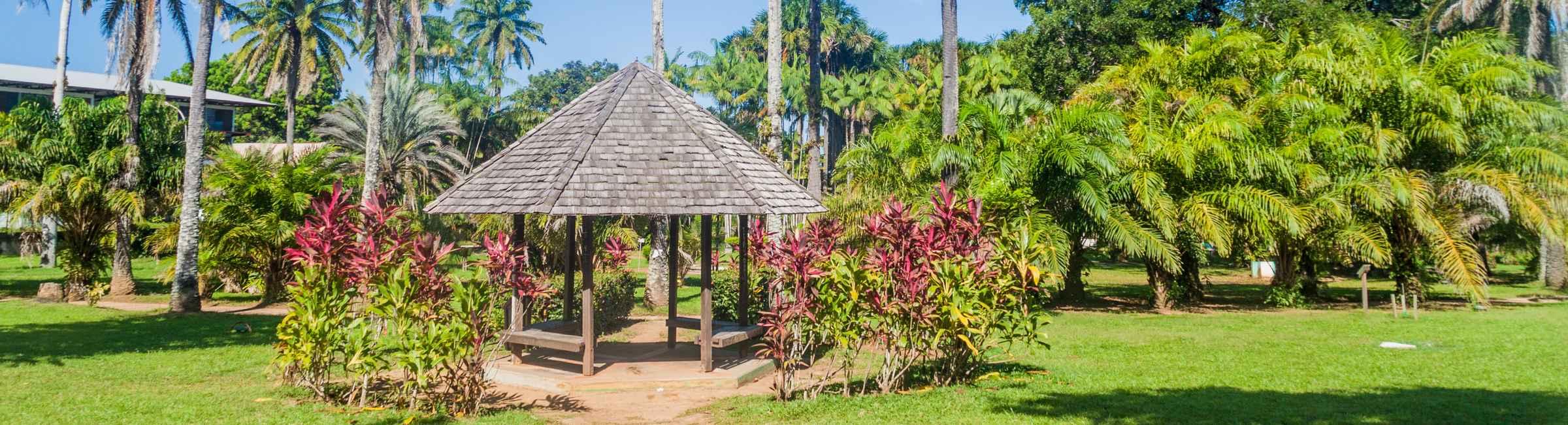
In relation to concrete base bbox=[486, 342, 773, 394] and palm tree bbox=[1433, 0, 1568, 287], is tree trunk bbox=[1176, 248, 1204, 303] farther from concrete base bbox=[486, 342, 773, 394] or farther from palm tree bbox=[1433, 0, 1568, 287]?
concrete base bbox=[486, 342, 773, 394]

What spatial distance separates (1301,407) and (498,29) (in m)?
54.1

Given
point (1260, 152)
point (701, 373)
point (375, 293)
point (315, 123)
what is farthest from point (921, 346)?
point (315, 123)

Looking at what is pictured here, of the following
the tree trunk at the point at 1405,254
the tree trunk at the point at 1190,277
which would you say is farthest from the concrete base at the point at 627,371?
the tree trunk at the point at 1405,254

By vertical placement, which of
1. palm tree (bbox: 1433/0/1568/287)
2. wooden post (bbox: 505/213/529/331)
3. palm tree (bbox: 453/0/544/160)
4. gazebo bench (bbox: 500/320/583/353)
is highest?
palm tree (bbox: 453/0/544/160)

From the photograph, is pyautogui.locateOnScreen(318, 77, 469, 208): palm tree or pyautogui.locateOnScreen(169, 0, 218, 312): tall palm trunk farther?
pyautogui.locateOnScreen(318, 77, 469, 208): palm tree

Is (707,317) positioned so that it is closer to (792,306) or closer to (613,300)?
(792,306)

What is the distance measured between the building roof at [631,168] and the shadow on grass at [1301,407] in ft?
12.6

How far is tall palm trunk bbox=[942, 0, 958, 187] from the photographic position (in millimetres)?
15977

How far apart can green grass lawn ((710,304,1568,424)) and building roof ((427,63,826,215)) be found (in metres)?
2.44

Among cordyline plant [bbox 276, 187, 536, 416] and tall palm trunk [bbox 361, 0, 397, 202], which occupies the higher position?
tall palm trunk [bbox 361, 0, 397, 202]

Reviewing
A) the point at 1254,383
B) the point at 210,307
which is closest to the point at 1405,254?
the point at 1254,383

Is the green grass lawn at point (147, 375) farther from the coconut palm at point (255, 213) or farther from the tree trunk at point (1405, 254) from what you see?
the tree trunk at point (1405, 254)

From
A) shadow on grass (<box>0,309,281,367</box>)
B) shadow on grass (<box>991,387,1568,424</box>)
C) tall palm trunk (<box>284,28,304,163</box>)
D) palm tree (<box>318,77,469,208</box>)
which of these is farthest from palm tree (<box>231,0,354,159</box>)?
shadow on grass (<box>991,387,1568,424</box>)

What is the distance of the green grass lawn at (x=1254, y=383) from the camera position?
853 cm
